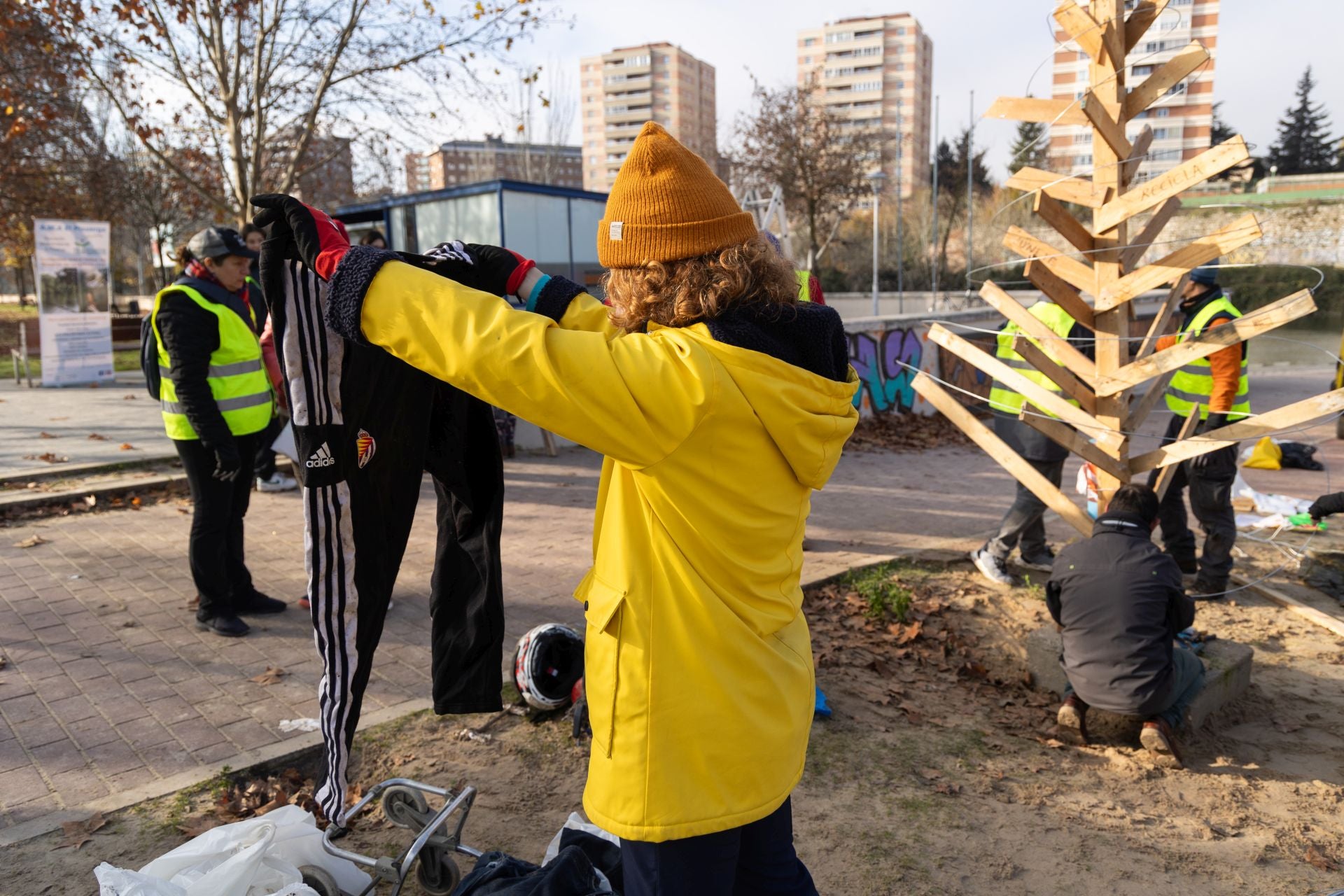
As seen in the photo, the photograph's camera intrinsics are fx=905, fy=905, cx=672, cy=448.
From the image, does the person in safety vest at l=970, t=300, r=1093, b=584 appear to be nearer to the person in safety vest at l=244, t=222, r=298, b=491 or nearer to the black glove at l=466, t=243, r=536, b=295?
the black glove at l=466, t=243, r=536, b=295

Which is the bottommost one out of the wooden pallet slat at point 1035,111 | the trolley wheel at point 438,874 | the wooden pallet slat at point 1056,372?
the trolley wheel at point 438,874

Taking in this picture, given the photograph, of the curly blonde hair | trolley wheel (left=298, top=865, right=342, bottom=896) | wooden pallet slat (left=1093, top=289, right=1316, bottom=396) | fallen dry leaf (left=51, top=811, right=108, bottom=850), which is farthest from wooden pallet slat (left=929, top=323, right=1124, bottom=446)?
fallen dry leaf (left=51, top=811, right=108, bottom=850)

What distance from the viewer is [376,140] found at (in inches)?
565

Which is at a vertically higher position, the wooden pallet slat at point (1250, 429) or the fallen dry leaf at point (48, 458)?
the wooden pallet slat at point (1250, 429)

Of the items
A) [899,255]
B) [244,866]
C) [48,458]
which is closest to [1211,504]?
[244,866]

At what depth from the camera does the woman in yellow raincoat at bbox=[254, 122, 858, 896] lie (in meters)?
1.67

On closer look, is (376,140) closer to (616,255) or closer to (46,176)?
(46,176)

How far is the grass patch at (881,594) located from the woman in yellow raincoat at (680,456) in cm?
362

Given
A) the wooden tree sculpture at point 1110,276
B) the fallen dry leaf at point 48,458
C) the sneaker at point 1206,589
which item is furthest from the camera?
the fallen dry leaf at point 48,458

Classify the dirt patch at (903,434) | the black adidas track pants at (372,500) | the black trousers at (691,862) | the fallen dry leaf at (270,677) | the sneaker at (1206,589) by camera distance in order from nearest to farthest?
Result: the black trousers at (691,862) < the black adidas track pants at (372,500) < the fallen dry leaf at (270,677) < the sneaker at (1206,589) < the dirt patch at (903,434)

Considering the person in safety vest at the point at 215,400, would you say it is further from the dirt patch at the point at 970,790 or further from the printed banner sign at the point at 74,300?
the printed banner sign at the point at 74,300

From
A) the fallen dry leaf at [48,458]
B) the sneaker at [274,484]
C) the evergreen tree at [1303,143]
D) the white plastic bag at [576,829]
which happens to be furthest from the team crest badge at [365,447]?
the evergreen tree at [1303,143]

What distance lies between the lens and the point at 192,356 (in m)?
4.91

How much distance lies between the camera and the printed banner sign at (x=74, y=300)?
1540 cm
